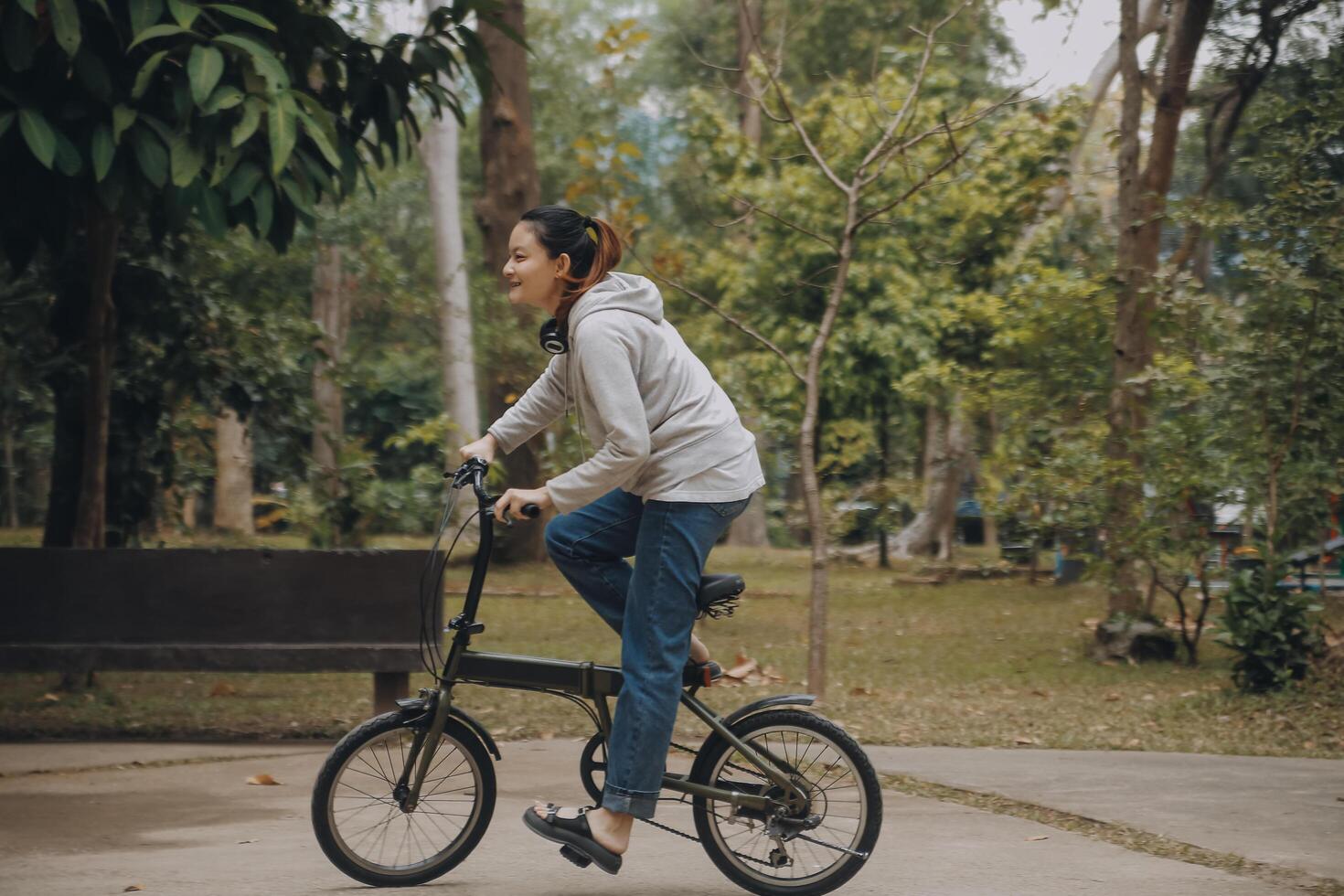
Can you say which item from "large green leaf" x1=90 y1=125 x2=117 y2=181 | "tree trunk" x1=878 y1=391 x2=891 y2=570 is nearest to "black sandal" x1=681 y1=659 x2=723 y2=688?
"large green leaf" x1=90 y1=125 x2=117 y2=181

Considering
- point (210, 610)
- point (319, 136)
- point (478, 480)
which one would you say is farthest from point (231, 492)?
point (478, 480)

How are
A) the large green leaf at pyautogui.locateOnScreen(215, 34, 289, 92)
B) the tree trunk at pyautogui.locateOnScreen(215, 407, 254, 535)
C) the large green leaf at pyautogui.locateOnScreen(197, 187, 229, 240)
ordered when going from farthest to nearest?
the tree trunk at pyautogui.locateOnScreen(215, 407, 254, 535) → the large green leaf at pyautogui.locateOnScreen(197, 187, 229, 240) → the large green leaf at pyautogui.locateOnScreen(215, 34, 289, 92)

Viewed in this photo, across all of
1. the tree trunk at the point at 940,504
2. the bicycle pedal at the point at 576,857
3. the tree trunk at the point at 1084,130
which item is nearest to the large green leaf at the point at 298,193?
the bicycle pedal at the point at 576,857

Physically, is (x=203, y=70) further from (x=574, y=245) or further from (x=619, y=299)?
(x=619, y=299)

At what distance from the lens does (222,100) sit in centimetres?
593

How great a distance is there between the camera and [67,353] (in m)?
8.79

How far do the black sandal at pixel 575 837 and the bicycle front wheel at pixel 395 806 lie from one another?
29cm

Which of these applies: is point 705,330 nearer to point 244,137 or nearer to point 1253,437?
point 1253,437

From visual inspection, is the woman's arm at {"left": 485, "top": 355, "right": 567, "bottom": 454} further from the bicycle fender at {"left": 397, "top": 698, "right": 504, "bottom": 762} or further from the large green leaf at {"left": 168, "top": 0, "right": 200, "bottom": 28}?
the large green leaf at {"left": 168, "top": 0, "right": 200, "bottom": 28}

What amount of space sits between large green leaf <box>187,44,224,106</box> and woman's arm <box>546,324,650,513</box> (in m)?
2.43

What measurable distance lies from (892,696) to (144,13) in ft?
19.5

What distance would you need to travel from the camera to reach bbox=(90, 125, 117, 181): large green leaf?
6.14 m

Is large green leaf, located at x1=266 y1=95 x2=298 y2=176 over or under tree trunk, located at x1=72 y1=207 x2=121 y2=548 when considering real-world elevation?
over

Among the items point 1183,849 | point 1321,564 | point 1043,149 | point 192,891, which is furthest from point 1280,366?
point 1043,149
